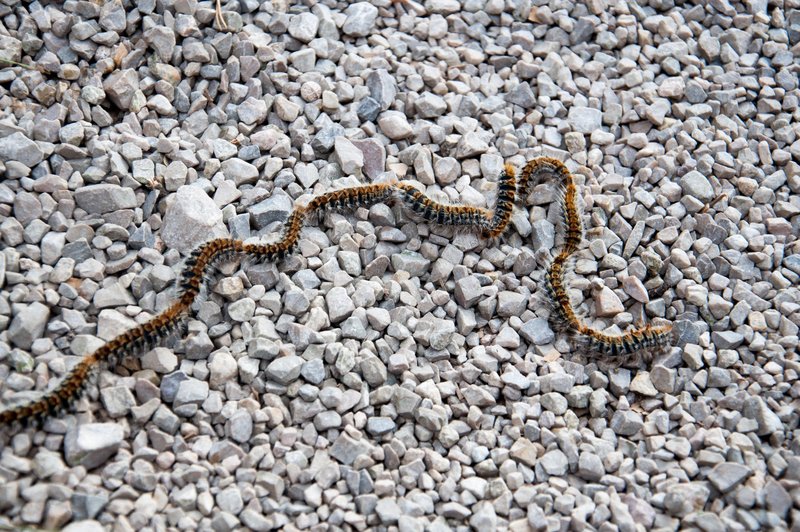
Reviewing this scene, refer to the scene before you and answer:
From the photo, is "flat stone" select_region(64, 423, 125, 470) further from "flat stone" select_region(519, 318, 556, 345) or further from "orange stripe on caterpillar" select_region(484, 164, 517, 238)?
"orange stripe on caterpillar" select_region(484, 164, 517, 238)

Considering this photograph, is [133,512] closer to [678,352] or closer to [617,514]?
[617,514]

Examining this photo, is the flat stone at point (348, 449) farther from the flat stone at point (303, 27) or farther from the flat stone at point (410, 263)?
the flat stone at point (303, 27)

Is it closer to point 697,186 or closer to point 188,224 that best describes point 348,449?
point 188,224

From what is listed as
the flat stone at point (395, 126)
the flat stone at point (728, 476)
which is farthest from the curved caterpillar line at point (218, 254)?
the flat stone at point (728, 476)

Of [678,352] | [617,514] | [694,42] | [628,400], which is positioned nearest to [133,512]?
[617,514]

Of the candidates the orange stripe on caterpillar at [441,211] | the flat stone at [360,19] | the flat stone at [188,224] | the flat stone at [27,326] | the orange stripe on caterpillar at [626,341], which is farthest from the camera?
the flat stone at [360,19]

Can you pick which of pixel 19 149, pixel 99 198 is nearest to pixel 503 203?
pixel 99 198

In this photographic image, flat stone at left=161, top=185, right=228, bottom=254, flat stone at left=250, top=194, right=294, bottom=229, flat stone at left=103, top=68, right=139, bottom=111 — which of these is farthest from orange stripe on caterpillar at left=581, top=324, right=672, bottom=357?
flat stone at left=103, top=68, right=139, bottom=111
